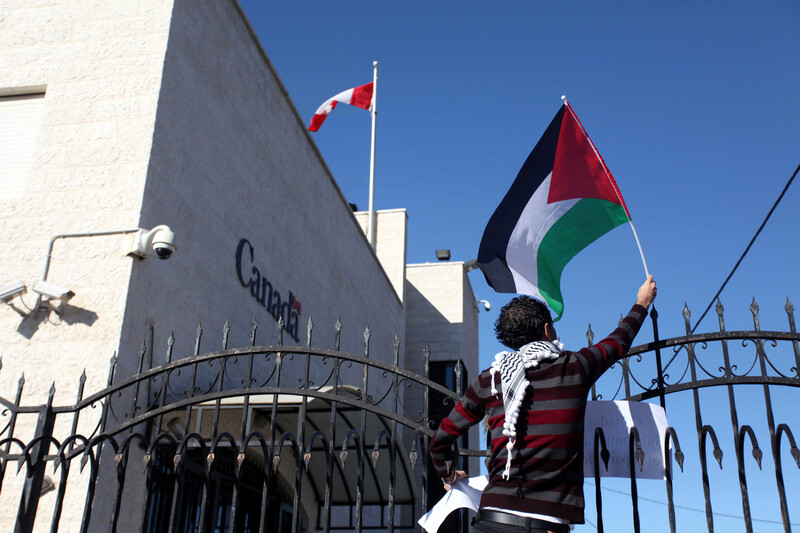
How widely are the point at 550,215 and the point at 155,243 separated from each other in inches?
133

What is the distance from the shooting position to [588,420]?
13.3 feet

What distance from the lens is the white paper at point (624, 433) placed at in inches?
156

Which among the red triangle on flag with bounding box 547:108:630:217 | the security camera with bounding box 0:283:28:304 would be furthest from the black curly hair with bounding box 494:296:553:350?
the security camera with bounding box 0:283:28:304

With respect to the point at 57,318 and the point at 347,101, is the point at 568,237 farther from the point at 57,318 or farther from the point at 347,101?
the point at 347,101

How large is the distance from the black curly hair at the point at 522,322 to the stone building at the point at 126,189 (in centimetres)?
258

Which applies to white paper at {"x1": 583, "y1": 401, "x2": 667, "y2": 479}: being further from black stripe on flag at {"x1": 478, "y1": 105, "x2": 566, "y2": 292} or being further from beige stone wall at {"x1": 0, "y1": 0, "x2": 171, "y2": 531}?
beige stone wall at {"x1": 0, "y1": 0, "x2": 171, "y2": 531}

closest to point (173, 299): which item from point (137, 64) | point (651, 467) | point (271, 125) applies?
point (137, 64)

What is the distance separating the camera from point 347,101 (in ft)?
57.9

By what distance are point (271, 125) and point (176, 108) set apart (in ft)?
9.29

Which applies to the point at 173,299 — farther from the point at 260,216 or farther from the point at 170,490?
the point at 260,216

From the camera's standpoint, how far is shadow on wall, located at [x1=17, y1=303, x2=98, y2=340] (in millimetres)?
6395

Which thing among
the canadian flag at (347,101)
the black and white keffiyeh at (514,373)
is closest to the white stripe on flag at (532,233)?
the black and white keffiyeh at (514,373)

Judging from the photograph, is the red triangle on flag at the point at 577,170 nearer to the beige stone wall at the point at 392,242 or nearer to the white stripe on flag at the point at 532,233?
the white stripe on flag at the point at 532,233

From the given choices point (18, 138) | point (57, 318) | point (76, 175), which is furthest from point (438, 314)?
point (57, 318)
